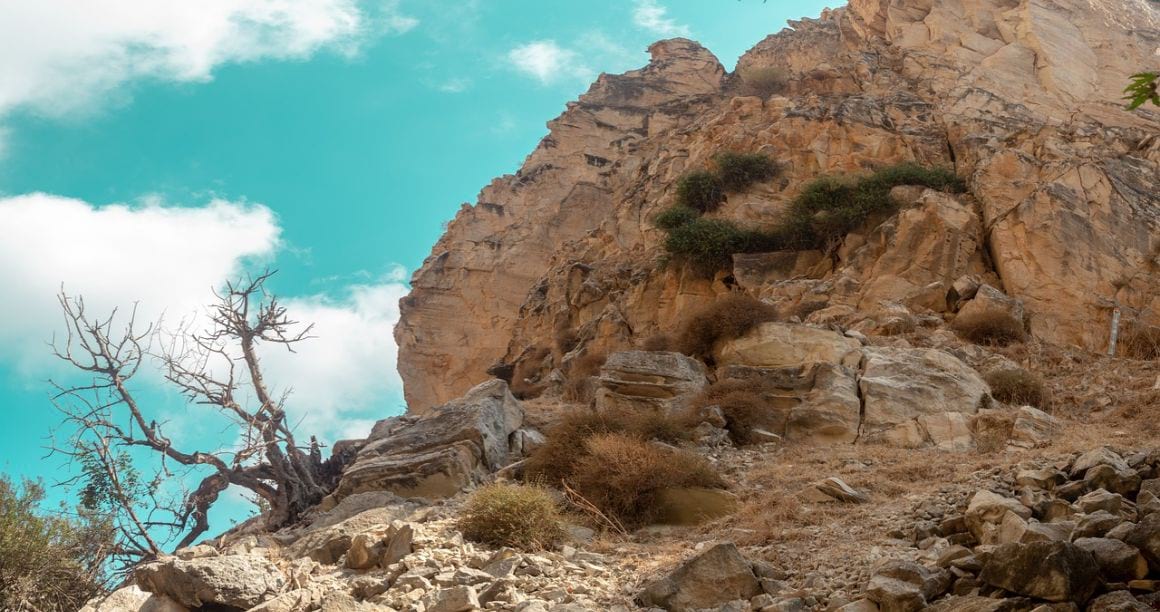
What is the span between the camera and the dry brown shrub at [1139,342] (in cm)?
1628

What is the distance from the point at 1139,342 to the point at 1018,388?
3.74 m

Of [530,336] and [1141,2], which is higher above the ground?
[1141,2]

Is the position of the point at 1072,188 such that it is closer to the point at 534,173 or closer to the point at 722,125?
the point at 722,125

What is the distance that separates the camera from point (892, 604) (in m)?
6.51

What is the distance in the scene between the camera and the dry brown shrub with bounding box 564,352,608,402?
659 inches

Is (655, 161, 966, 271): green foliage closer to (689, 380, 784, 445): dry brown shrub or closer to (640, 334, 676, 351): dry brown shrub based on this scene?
(640, 334, 676, 351): dry brown shrub

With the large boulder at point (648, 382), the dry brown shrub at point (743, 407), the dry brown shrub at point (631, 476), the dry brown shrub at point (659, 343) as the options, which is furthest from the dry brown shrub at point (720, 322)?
the dry brown shrub at point (631, 476)

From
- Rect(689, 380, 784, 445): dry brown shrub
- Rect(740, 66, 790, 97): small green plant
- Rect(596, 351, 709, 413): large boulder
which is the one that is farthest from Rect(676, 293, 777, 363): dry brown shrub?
Rect(740, 66, 790, 97): small green plant

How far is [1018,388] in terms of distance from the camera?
14.2 m

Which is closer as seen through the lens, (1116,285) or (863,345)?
(863,345)

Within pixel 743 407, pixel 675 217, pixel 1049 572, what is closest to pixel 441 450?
pixel 743 407

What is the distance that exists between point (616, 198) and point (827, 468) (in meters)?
19.0

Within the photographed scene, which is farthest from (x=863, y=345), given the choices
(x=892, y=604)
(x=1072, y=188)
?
(x=892, y=604)

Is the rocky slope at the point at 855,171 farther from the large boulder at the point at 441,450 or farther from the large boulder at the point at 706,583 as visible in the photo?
the large boulder at the point at 706,583
